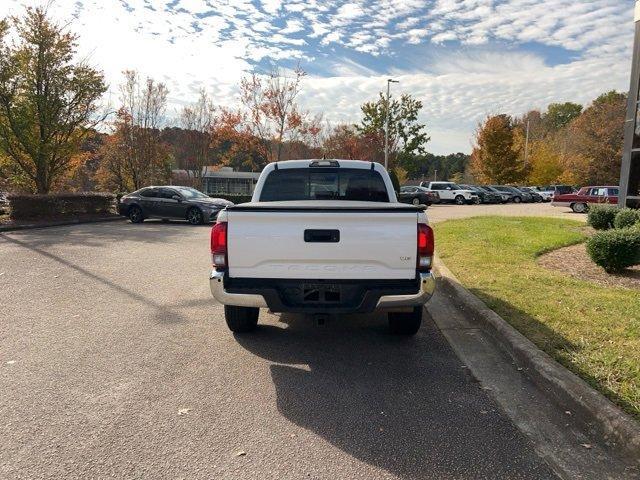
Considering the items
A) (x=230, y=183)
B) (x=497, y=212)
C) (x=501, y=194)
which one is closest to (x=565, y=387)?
(x=497, y=212)

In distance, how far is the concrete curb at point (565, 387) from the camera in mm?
2785

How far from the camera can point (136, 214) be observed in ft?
60.6

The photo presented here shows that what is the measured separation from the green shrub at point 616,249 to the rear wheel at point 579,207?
20817 mm

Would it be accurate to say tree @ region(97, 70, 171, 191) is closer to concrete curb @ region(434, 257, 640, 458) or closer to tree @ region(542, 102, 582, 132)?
concrete curb @ region(434, 257, 640, 458)

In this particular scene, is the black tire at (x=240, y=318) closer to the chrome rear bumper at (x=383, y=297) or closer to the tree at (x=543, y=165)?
the chrome rear bumper at (x=383, y=297)

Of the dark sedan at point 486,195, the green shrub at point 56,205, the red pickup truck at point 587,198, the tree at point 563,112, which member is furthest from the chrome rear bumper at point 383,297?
the tree at point 563,112

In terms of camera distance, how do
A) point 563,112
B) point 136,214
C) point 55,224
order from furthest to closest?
point 563,112, point 136,214, point 55,224

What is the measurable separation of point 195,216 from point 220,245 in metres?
14.0

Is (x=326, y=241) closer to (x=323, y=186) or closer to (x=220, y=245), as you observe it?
(x=220, y=245)

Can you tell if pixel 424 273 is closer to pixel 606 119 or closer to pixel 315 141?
pixel 315 141

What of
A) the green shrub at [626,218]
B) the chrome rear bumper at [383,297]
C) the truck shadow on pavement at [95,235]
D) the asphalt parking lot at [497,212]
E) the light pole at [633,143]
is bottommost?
the truck shadow on pavement at [95,235]

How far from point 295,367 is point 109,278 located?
4958 mm

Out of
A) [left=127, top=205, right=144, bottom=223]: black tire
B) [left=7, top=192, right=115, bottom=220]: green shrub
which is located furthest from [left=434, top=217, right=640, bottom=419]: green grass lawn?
[left=7, top=192, right=115, bottom=220]: green shrub

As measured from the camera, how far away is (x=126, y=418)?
3143 millimetres
